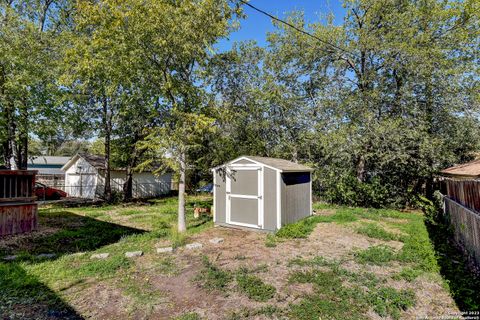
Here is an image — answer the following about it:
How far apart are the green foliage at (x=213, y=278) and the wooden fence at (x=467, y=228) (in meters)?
4.22

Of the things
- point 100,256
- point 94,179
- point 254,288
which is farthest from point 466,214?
point 94,179

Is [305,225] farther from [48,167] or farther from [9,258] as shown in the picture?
[48,167]

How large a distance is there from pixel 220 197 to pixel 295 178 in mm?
2469

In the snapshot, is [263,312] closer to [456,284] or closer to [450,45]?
[456,284]

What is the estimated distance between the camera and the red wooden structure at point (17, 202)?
712cm

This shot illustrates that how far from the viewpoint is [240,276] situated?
176 inches

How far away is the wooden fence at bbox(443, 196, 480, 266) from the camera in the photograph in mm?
4629

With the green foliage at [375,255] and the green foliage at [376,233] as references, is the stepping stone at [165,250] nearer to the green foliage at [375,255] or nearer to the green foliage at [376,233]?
the green foliage at [375,255]

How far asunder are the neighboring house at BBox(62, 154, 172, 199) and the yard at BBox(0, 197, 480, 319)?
12.0 m

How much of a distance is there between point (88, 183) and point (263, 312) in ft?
63.6

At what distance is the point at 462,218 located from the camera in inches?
228

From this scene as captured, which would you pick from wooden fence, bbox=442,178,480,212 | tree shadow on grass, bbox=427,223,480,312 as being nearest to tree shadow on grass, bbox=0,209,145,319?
tree shadow on grass, bbox=427,223,480,312

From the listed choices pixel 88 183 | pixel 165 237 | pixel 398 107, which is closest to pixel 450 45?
pixel 398 107

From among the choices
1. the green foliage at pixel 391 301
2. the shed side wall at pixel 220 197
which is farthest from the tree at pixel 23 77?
the green foliage at pixel 391 301
